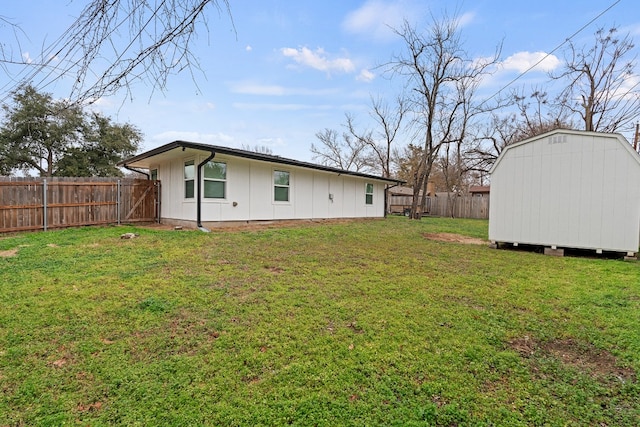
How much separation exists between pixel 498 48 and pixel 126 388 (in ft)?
65.2

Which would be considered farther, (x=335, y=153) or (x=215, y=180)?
(x=335, y=153)

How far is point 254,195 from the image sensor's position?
33.5ft

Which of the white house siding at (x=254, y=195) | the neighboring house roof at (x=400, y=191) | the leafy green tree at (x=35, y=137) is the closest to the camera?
the white house siding at (x=254, y=195)

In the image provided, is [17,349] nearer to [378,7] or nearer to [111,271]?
[111,271]

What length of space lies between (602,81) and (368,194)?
48.4 ft

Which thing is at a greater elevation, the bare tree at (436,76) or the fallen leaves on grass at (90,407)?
the bare tree at (436,76)

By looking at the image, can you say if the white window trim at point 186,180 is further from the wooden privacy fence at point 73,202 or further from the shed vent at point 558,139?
the shed vent at point 558,139

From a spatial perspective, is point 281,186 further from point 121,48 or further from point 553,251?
point 121,48

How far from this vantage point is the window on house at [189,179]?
9.20 m

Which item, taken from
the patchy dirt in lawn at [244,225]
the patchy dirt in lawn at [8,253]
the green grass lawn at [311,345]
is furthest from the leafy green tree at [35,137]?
the green grass lawn at [311,345]

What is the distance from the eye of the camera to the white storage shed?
597cm

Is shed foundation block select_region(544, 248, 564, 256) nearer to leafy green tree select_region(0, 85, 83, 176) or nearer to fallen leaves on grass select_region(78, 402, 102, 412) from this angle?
fallen leaves on grass select_region(78, 402, 102, 412)

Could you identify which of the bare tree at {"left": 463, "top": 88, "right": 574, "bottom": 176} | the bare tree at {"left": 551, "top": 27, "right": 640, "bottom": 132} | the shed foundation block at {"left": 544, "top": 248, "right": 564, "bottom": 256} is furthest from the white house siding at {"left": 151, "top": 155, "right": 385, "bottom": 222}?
the bare tree at {"left": 551, "top": 27, "right": 640, "bottom": 132}

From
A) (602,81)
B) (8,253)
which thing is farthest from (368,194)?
(602,81)
